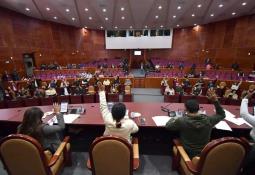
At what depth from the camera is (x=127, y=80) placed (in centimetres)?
835

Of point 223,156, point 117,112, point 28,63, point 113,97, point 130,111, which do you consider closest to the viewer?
point 223,156

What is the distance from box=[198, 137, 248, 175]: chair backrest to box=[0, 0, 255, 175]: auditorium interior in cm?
1

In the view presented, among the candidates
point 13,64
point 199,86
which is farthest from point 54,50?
point 199,86

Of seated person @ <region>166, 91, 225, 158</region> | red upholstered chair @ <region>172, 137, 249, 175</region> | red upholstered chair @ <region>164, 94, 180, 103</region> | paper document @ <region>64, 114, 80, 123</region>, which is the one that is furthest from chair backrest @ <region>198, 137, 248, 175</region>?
red upholstered chair @ <region>164, 94, 180, 103</region>

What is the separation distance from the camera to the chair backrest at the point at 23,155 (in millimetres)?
1716

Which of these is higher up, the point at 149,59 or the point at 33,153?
the point at 149,59

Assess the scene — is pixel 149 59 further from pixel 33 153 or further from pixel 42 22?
pixel 33 153

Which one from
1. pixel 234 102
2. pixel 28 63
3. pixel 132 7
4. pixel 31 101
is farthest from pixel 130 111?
pixel 28 63

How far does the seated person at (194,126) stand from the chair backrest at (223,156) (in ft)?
1.07

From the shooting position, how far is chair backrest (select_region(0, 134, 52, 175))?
67.6 inches

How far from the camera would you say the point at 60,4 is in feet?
28.5

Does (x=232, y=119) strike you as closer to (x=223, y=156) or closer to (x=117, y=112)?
(x=223, y=156)

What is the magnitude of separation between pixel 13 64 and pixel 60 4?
4484 millimetres

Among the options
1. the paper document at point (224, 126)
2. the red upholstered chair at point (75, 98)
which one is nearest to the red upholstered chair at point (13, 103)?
the red upholstered chair at point (75, 98)
